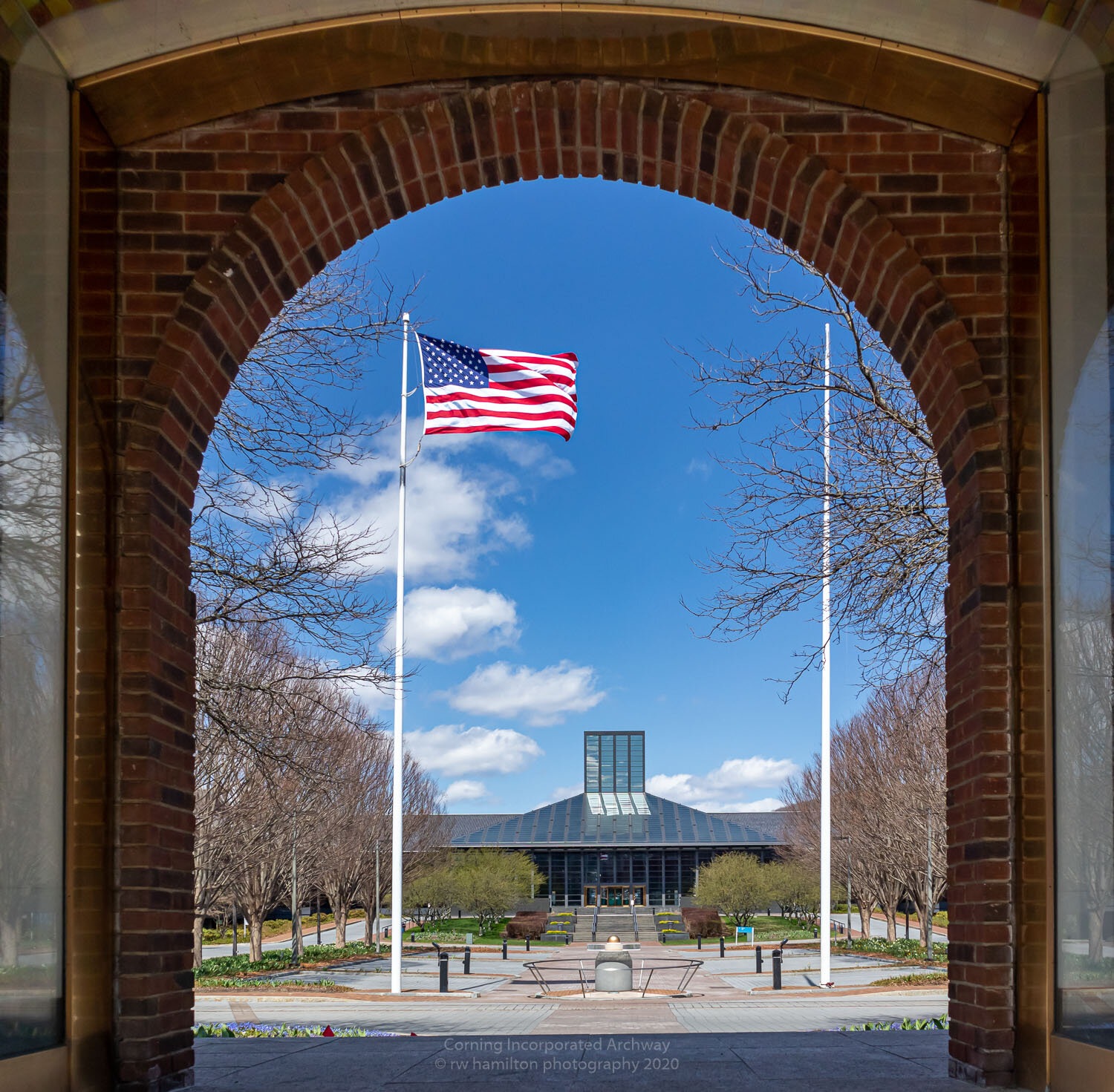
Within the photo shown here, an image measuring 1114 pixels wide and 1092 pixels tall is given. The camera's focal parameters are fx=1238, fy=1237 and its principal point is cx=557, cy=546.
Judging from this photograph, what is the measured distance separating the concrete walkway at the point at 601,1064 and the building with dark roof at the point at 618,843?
5663 cm

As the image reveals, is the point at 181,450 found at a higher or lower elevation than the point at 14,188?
lower

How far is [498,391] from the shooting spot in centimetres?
1498

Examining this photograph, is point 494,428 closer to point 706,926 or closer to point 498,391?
point 498,391

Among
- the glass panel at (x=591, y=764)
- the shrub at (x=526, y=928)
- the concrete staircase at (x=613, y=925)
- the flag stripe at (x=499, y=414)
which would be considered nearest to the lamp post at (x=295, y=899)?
the shrub at (x=526, y=928)

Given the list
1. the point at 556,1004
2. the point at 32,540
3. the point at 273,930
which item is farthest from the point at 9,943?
the point at 273,930

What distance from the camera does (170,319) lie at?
18.7 feet

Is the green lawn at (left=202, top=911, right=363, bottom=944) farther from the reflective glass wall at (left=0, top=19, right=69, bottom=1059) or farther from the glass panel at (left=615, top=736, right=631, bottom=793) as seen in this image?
the reflective glass wall at (left=0, top=19, right=69, bottom=1059)

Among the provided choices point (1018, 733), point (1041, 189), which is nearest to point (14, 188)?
point (1041, 189)

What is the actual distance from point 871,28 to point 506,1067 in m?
5.45

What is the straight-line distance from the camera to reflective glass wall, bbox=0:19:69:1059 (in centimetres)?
455

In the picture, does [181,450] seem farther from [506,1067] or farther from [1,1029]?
[506,1067]

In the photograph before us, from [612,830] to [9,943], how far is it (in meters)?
65.8

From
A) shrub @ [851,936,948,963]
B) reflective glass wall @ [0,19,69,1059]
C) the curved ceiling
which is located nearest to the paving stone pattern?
reflective glass wall @ [0,19,69,1059]

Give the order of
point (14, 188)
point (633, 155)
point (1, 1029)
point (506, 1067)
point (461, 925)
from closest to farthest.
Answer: point (1, 1029) < point (14, 188) < point (633, 155) < point (506, 1067) < point (461, 925)
